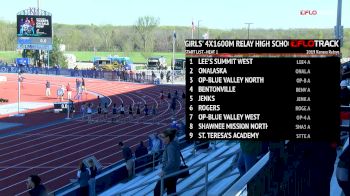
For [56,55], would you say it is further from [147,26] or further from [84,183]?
[84,183]

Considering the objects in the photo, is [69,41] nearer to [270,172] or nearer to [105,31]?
[105,31]

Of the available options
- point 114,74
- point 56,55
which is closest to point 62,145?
point 114,74

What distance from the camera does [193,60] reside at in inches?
240

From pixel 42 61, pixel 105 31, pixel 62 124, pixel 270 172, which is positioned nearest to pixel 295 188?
pixel 270 172

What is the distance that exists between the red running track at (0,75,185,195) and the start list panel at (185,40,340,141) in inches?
474

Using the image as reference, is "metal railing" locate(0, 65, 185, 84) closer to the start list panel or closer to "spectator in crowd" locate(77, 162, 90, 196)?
"spectator in crowd" locate(77, 162, 90, 196)

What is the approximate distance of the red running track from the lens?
19297 mm

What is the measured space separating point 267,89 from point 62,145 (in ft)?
66.1

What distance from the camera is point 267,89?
5961 millimetres

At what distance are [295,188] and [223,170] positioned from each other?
4338 mm

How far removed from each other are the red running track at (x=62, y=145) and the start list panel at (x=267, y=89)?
12.0m

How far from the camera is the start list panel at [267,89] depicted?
581cm

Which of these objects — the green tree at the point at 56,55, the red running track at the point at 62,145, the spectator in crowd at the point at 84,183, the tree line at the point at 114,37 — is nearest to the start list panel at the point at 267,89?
the spectator in crowd at the point at 84,183

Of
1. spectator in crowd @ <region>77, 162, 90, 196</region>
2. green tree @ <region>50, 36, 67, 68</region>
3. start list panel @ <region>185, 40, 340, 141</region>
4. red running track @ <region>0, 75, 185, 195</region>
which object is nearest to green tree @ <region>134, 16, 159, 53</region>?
green tree @ <region>50, 36, 67, 68</region>
